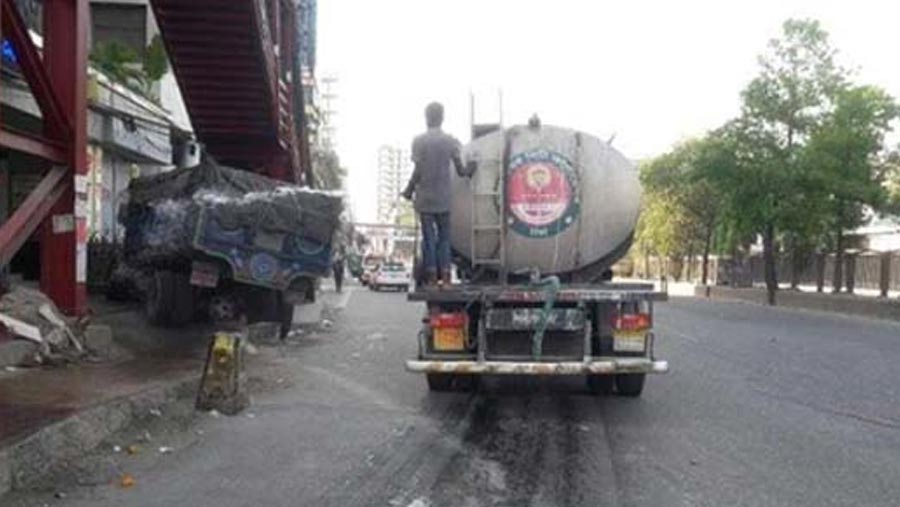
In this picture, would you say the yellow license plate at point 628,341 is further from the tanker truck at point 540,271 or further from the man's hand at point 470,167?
the man's hand at point 470,167

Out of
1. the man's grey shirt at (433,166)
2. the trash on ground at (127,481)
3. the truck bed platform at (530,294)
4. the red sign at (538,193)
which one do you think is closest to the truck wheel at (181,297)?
the man's grey shirt at (433,166)

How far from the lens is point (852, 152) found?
36.3 metres

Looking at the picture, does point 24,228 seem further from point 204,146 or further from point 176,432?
point 204,146

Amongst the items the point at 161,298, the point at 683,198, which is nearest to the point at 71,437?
the point at 161,298

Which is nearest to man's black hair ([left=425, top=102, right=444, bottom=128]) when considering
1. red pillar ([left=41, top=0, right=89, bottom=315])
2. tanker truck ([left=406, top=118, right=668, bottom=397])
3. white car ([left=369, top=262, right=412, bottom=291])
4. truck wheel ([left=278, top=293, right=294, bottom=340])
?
tanker truck ([left=406, top=118, right=668, bottom=397])

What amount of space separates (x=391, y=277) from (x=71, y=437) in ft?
148

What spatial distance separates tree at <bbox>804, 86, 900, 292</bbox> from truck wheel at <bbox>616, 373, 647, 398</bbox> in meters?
26.6

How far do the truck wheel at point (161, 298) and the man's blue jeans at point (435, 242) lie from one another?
6.08 metres

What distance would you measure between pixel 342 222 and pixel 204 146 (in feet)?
16.5

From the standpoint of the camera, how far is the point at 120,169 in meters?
24.8

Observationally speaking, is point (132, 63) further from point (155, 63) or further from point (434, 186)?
point (434, 186)

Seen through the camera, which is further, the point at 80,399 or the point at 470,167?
the point at 470,167

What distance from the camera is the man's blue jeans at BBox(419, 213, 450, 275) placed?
11.2m

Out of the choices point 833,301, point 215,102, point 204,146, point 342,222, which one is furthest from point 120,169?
point 833,301
